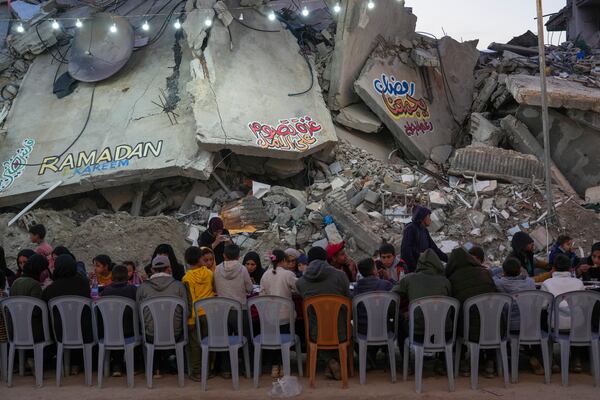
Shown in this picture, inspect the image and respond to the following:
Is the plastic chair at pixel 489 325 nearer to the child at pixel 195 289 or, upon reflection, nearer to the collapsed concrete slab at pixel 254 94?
the child at pixel 195 289

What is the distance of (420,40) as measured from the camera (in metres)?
18.6

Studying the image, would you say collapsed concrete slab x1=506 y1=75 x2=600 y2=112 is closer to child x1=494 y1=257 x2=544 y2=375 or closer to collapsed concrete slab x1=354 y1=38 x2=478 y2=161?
collapsed concrete slab x1=354 y1=38 x2=478 y2=161

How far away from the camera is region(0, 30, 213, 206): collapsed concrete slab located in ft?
49.8

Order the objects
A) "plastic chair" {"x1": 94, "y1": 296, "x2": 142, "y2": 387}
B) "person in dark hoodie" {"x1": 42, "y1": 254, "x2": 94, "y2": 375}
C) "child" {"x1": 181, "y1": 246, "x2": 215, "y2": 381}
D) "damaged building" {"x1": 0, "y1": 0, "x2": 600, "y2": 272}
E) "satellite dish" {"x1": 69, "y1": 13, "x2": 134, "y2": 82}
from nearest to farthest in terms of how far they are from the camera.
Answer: "plastic chair" {"x1": 94, "y1": 296, "x2": 142, "y2": 387}, "person in dark hoodie" {"x1": 42, "y1": 254, "x2": 94, "y2": 375}, "child" {"x1": 181, "y1": 246, "x2": 215, "y2": 381}, "damaged building" {"x1": 0, "y1": 0, "x2": 600, "y2": 272}, "satellite dish" {"x1": 69, "y1": 13, "x2": 134, "y2": 82}

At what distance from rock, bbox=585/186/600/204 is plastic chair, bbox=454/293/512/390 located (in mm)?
8935

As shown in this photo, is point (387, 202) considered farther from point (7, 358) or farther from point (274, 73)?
point (7, 358)

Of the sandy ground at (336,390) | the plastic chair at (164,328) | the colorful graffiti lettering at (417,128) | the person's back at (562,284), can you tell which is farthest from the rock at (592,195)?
the plastic chair at (164,328)

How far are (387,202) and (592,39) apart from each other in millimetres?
15704

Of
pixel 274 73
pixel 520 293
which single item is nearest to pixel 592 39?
pixel 274 73

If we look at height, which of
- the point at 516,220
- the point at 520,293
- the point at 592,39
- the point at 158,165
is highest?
the point at 592,39

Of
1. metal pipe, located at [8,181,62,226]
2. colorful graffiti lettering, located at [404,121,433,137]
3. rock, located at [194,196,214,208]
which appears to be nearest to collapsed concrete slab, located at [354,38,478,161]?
colorful graffiti lettering, located at [404,121,433,137]

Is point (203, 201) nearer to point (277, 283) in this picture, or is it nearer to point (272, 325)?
point (277, 283)

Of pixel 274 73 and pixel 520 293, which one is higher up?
pixel 274 73

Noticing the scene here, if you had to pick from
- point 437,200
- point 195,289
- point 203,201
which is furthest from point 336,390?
point 203,201
